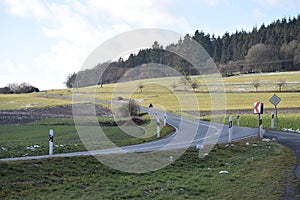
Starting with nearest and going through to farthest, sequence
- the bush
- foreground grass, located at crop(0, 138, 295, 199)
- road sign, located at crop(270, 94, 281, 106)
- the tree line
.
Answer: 1. foreground grass, located at crop(0, 138, 295, 199)
2. road sign, located at crop(270, 94, 281, 106)
3. the bush
4. the tree line

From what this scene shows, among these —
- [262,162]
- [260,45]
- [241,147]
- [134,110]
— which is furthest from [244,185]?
[260,45]

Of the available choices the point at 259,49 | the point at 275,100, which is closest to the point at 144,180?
the point at 275,100

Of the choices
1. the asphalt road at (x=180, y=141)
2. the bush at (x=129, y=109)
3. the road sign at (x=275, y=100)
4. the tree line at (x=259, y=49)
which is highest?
the tree line at (x=259, y=49)

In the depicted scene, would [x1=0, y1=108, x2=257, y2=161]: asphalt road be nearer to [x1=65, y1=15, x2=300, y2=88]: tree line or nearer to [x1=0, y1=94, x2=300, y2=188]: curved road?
[x1=0, y1=94, x2=300, y2=188]: curved road

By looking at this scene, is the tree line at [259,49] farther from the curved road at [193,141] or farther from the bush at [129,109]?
the curved road at [193,141]

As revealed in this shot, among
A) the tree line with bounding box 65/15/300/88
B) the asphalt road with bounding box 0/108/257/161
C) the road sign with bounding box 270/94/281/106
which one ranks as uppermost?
the tree line with bounding box 65/15/300/88

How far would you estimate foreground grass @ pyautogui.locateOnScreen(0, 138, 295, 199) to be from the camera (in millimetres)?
8578

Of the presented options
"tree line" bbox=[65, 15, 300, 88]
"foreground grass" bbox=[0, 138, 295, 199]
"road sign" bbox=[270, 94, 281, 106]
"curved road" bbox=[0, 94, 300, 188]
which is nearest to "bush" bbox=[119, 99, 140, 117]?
"road sign" bbox=[270, 94, 281, 106]

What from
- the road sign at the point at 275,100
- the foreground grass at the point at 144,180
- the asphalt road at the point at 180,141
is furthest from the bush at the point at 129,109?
the foreground grass at the point at 144,180

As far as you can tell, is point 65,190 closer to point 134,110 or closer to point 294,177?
point 294,177

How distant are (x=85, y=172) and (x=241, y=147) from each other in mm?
8513

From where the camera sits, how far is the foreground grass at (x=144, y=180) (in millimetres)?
8578

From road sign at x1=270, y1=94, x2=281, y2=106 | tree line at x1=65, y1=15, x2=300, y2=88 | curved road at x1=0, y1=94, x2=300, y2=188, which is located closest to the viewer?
curved road at x1=0, y1=94, x2=300, y2=188

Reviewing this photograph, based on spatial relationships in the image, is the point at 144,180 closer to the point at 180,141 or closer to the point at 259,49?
the point at 180,141
